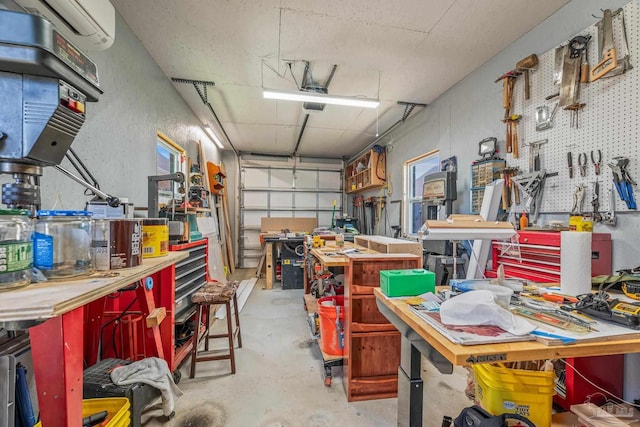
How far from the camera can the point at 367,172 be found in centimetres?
543

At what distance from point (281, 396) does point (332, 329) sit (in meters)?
0.58

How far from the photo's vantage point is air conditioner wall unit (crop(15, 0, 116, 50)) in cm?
125

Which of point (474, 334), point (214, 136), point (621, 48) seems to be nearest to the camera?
point (474, 334)

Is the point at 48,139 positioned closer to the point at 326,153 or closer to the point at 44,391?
the point at 44,391

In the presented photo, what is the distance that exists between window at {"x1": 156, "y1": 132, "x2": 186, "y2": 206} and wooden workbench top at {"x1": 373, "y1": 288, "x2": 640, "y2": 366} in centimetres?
326

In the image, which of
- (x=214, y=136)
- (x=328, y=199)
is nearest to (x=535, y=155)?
(x=328, y=199)

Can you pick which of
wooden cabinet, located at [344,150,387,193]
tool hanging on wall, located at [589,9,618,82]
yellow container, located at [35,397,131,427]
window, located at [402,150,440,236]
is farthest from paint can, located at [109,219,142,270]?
wooden cabinet, located at [344,150,387,193]

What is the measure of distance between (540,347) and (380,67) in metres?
2.81

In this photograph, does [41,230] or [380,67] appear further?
[380,67]

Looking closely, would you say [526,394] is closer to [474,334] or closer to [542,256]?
[474,334]

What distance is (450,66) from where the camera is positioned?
277 centimetres

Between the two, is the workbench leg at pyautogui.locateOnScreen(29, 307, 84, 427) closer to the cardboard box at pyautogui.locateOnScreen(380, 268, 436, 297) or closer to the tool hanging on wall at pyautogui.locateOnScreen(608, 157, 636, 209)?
the cardboard box at pyautogui.locateOnScreen(380, 268, 436, 297)

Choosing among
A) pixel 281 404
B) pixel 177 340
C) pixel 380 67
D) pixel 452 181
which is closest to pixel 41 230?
pixel 281 404

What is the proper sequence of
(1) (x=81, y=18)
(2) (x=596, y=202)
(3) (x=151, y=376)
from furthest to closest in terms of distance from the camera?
(2) (x=596, y=202) < (3) (x=151, y=376) < (1) (x=81, y=18)
